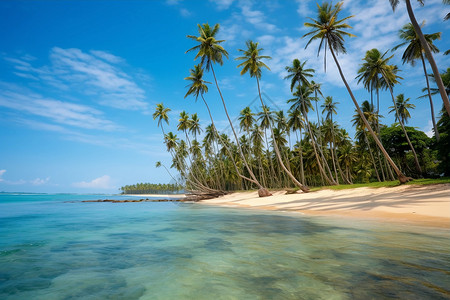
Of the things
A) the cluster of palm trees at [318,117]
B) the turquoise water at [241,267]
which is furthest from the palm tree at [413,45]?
the turquoise water at [241,267]

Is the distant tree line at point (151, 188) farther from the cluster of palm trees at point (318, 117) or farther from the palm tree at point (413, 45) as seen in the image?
the palm tree at point (413, 45)

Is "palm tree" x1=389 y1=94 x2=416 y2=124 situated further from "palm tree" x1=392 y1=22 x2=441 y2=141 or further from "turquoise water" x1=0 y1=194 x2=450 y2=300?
"turquoise water" x1=0 y1=194 x2=450 y2=300

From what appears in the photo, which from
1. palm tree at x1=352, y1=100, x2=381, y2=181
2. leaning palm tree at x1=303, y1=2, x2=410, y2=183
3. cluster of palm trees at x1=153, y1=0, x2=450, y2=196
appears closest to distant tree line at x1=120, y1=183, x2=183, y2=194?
cluster of palm trees at x1=153, y1=0, x2=450, y2=196

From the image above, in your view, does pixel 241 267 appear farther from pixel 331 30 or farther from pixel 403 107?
pixel 403 107

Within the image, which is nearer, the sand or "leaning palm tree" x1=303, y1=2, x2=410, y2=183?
the sand

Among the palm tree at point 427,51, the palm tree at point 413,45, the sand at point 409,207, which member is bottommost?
the sand at point 409,207

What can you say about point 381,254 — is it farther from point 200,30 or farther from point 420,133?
point 420,133

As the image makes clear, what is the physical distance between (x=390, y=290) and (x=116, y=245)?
7.50 meters

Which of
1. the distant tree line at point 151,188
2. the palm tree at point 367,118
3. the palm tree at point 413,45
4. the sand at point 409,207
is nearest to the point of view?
the sand at point 409,207

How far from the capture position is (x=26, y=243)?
334 inches

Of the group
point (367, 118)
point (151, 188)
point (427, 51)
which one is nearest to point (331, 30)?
point (427, 51)

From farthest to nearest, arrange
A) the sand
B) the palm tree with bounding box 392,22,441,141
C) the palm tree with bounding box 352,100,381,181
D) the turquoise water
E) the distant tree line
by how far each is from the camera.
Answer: the distant tree line → the palm tree with bounding box 352,100,381,181 → the palm tree with bounding box 392,22,441,141 → the sand → the turquoise water

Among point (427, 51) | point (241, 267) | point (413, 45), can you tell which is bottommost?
point (241, 267)

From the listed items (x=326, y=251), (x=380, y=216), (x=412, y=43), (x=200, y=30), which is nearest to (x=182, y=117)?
(x=200, y=30)
